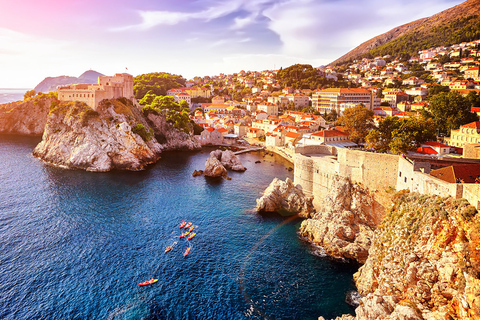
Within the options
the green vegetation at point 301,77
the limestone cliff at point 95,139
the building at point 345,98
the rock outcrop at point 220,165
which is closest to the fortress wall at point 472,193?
the rock outcrop at point 220,165

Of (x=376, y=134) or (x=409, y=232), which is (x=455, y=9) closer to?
(x=376, y=134)

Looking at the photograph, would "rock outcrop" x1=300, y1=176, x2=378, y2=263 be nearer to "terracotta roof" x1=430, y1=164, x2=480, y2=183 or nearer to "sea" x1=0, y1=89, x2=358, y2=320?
"sea" x1=0, y1=89, x2=358, y2=320

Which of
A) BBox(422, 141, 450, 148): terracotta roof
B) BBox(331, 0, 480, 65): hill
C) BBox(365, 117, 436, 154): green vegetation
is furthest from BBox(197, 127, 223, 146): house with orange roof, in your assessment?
BBox(331, 0, 480, 65): hill

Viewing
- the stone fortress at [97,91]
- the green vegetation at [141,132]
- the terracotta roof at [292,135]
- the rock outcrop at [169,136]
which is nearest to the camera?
the stone fortress at [97,91]

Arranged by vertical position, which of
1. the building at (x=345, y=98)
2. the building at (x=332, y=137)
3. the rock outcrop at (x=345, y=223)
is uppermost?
the building at (x=345, y=98)

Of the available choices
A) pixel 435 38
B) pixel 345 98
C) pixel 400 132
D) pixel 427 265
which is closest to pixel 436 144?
pixel 400 132

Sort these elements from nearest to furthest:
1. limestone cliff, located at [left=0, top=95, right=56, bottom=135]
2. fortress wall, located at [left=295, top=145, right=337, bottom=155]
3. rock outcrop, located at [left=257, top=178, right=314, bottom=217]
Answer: rock outcrop, located at [left=257, top=178, right=314, bottom=217] → fortress wall, located at [left=295, top=145, right=337, bottom=155] → limestone cliff, located at [left=0, top=95, right=56, bottom=135]

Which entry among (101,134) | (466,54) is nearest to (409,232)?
(101,134)

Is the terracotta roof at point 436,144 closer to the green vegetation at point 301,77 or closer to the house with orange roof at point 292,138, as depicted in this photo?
the house with orange roof at point 292,138
